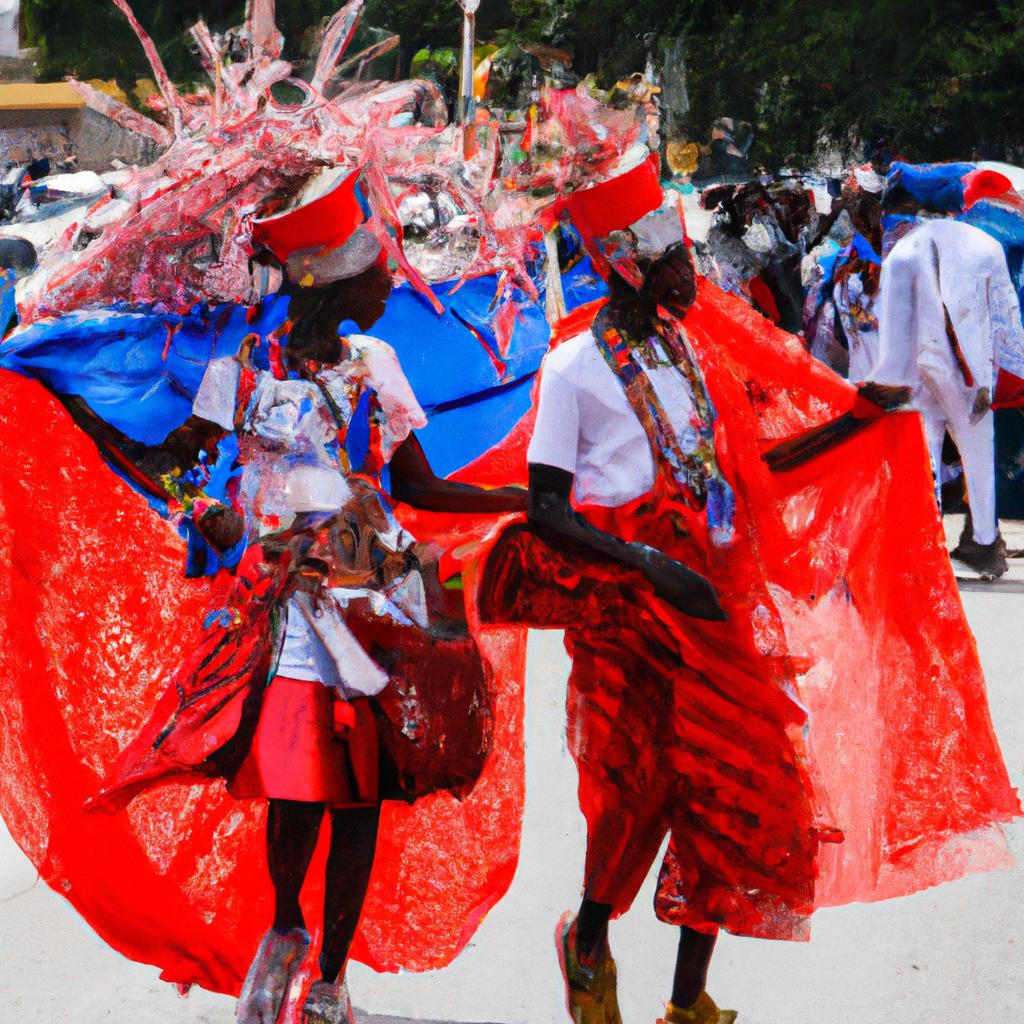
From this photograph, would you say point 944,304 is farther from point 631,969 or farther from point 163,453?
point 163,453

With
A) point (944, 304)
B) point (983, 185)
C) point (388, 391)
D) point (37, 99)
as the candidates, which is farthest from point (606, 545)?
point (37, 99)

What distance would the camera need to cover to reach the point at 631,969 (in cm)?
381

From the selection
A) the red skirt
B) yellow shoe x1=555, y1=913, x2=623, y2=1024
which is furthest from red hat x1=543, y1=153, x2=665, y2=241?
yellow shoe x1=555, y1=913, x2=623, y2=1024

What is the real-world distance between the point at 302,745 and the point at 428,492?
56 centimetres

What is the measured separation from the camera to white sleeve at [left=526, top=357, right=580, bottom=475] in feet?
10.1

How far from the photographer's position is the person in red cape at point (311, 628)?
3.06 metres

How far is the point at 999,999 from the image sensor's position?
3.62 m

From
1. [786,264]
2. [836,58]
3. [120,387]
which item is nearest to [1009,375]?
[786,264]

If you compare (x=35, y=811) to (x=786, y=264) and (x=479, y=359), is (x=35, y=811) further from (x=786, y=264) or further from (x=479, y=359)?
(x=786, y=264)

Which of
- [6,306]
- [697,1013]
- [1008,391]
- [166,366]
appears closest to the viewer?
[697,1013]

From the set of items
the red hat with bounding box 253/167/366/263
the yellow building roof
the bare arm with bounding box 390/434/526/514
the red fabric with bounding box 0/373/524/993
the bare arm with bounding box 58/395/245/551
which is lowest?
the yellow building roof

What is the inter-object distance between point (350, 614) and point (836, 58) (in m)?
17.2

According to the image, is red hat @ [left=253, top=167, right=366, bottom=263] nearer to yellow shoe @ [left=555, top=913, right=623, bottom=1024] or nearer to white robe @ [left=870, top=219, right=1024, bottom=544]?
yellow shoe @ [left=555, top=913, right=623, bottom=1024]

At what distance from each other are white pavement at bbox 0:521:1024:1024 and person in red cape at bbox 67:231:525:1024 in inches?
24.2
